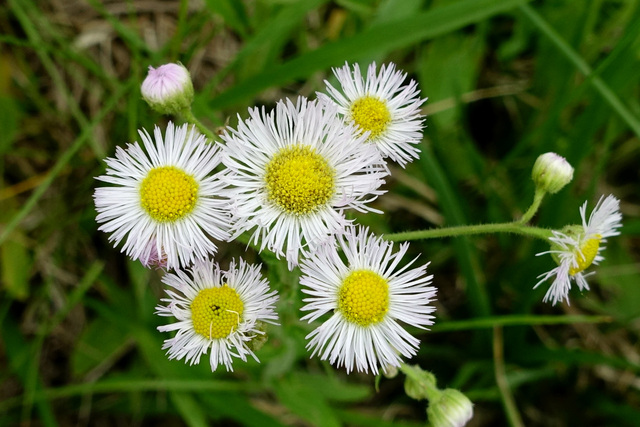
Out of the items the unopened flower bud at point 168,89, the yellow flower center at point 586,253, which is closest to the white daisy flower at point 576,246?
the yellow flower center at point 586,253

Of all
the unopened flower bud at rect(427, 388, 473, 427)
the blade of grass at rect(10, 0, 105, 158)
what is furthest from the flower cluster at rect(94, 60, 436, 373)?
the blade of grass at rect(10, 0, 105, 158)

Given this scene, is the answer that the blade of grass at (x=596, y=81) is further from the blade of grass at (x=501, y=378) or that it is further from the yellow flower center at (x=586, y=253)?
the blade of grass at (x=501, y=378)

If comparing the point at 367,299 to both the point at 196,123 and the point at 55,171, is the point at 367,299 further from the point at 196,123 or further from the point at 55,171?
the point at 55,171

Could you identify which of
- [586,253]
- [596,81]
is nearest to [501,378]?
[586,253]

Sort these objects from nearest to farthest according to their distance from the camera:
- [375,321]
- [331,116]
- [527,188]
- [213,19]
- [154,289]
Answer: [331,116], [375,321], [527,188], [154,289], [213,19]

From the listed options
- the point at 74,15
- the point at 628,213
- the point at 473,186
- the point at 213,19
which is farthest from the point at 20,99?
the point at 628,213

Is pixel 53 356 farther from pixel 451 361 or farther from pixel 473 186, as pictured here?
pixel 473 186
